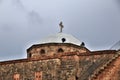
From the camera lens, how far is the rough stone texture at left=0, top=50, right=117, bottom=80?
36.8m

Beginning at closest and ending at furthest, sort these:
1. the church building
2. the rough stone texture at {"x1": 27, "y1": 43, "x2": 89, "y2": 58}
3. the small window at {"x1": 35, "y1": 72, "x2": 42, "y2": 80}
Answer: the church building, the small window at {"x1": 35, "y1": 72, "x2": 42, "y2": 80}, the rough stone texture at {"x1": 27, "y1": 43, "x2": 89, "y2": 58}

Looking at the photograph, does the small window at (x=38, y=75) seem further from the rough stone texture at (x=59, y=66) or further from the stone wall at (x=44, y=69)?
the stone wall at (x=44, y=69)

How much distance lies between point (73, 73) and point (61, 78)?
121 centimetres

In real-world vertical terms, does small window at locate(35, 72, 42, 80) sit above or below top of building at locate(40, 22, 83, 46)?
below

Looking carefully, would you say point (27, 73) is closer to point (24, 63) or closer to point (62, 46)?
point (24, 63)

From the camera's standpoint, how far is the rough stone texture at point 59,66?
36812mm

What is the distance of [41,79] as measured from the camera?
38.2 metres

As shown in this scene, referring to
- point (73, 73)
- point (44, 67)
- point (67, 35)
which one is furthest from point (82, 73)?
point (67, 35)

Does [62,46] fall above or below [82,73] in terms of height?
above

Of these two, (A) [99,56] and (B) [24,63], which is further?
(B) [24,63]

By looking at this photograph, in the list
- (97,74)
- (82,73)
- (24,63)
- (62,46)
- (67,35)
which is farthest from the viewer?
(67,35)

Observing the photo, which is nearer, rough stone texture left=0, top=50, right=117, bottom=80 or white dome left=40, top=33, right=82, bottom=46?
rough stone texture left=0, top=50, right=117, bottom=80

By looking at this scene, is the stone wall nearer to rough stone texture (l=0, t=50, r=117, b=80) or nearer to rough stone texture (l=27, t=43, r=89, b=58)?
rough stone texture (l=0, t=50, r=117, b=80)

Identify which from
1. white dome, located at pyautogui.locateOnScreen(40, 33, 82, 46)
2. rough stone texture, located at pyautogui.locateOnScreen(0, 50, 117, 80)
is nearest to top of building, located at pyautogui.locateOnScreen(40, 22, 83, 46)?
white dome, located at pyautogui.locateOnScreen(40, 33, 82, 46)
